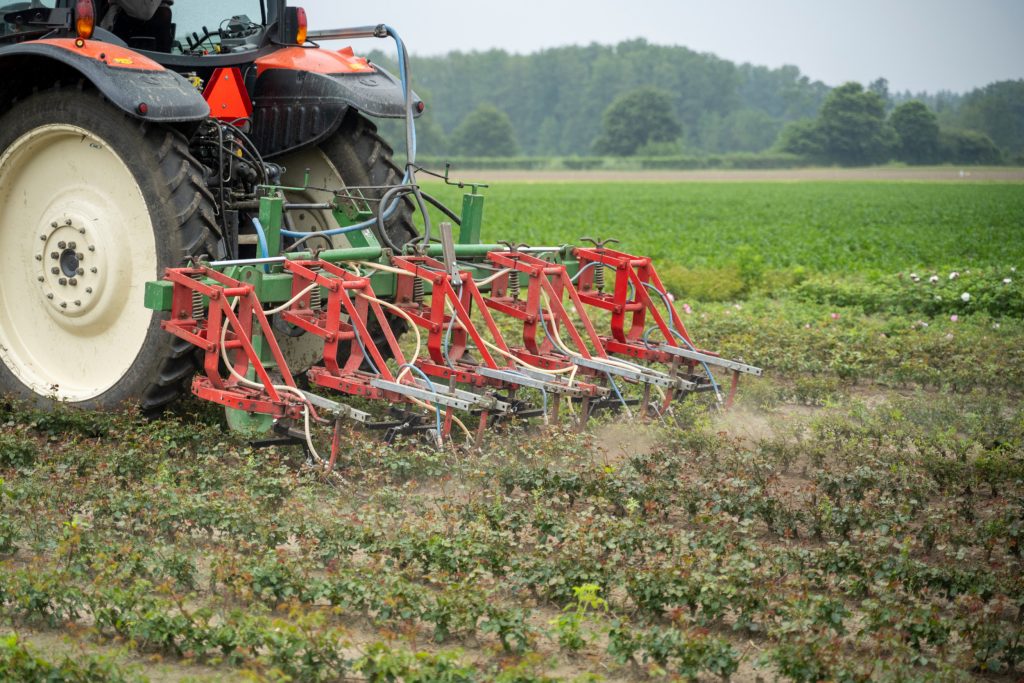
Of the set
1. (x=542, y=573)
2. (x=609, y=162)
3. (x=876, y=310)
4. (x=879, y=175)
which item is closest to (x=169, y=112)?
(x=542, y=573)

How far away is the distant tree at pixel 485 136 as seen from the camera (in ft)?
281

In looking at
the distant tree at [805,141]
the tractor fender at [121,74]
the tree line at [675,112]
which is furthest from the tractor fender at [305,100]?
the distant tree at [805,141]

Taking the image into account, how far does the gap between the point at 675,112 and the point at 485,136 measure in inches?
783

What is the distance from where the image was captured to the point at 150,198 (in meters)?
5.51

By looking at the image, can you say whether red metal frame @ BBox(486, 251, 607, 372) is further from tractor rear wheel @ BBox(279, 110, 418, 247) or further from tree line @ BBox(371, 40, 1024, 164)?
tree line @ BBox(371, 40, 1024, 164)

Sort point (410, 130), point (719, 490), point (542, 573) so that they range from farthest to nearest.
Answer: point (410, 130) < point (719, 490) < point (542, 573)

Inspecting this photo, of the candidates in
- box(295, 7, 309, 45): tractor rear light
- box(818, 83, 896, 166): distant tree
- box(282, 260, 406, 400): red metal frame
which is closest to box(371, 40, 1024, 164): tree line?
box(818, 83, 896, 166): distant tree

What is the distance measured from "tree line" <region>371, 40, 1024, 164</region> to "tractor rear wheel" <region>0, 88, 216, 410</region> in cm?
5149

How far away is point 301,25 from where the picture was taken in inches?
273

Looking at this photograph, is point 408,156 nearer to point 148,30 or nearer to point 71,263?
point 148,30

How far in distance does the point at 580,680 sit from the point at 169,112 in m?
3.39

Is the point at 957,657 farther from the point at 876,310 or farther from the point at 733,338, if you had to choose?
the point at 876,310

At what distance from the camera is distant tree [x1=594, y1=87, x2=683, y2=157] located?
288 feet

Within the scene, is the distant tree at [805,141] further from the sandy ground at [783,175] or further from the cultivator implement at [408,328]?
the cultivator implement at [408,328]
